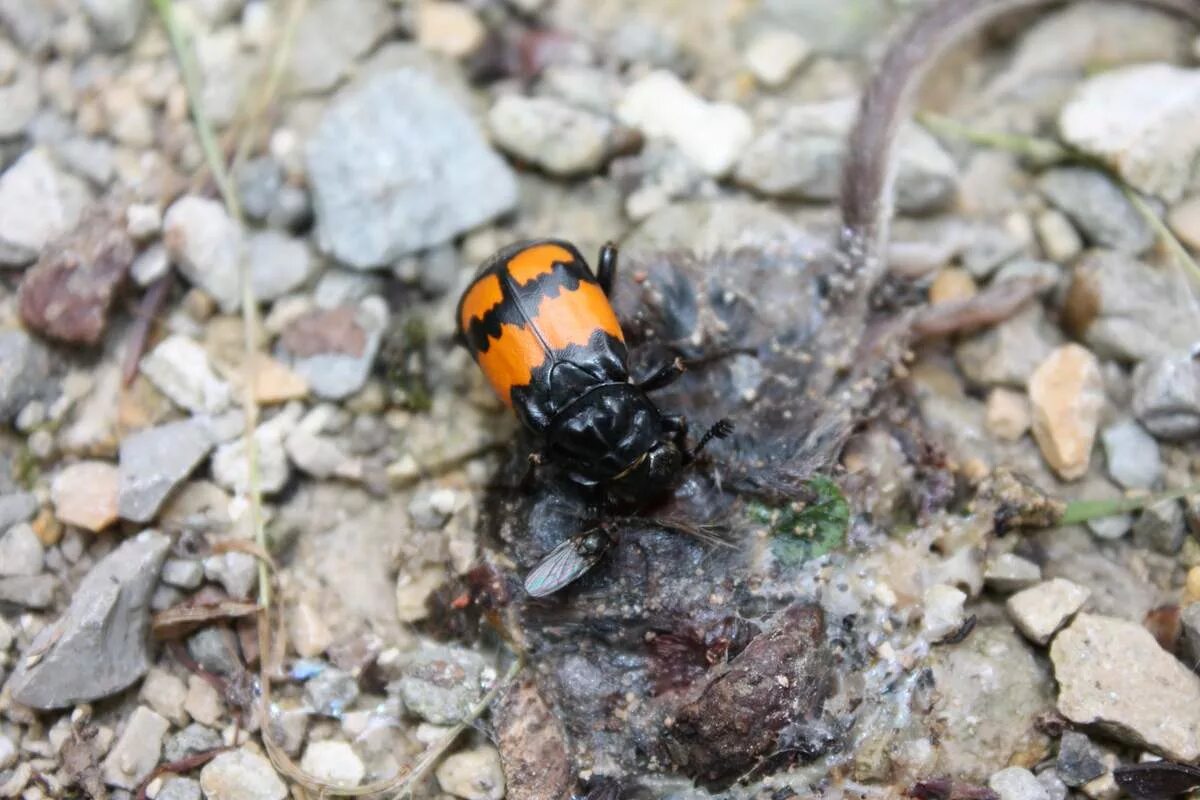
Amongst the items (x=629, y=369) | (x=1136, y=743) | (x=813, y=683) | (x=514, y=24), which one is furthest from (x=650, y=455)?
(x=514, y=24)

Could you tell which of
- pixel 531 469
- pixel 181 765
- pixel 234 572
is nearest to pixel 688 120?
pixel 531 469

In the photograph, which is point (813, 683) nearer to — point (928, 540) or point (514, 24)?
point (928, 540)

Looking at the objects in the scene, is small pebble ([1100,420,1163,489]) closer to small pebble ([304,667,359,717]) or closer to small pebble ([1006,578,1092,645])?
small pebble ([1006,578,1092,645])

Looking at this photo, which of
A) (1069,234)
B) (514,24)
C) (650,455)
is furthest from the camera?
(514,24)

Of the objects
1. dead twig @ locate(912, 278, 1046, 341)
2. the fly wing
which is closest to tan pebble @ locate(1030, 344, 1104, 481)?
dead twig @ locate(912, 278, 1046, 341)

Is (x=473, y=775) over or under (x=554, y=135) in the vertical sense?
under

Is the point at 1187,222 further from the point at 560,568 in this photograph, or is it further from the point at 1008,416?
the point at 560,568
